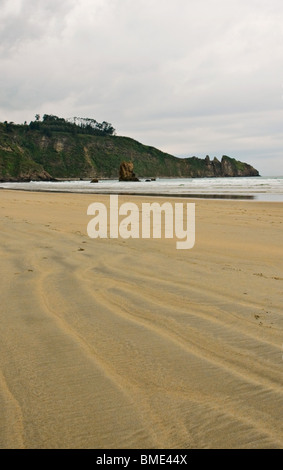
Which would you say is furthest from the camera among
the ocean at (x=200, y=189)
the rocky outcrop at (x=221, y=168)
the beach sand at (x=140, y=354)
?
the rocky outcrop at (x=221, y=168)

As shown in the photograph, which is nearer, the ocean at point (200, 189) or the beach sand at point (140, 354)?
the beach sand at point (140, 354)

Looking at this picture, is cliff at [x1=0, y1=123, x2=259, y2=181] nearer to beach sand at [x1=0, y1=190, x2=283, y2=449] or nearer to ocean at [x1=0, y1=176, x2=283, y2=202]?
ocean at [x1=0, y1=176, x2=283, y2=202]

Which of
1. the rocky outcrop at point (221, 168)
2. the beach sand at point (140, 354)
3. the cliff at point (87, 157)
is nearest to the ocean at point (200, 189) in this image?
the beach sand at point (140, 354)

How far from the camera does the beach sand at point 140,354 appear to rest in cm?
162

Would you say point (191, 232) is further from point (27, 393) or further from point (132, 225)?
point (27, 393)

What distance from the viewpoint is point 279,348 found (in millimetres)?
2410

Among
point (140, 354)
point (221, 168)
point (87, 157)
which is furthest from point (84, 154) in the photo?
point (140, 354)

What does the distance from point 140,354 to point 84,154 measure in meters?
140

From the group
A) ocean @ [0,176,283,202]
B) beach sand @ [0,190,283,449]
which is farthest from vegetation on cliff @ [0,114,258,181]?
beach sand @ [0,190,283,449]

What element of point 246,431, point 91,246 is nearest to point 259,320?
point 246,431

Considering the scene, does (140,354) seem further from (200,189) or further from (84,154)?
(84,154)

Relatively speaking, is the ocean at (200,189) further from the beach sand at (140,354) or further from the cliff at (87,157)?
the cliff at (87,157)

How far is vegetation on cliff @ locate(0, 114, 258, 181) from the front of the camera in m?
127

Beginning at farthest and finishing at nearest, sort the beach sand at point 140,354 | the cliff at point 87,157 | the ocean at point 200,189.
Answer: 1. the cliff at point 87,157
2. the ocean at point 200,189
3. the beach sand at point 140,354
